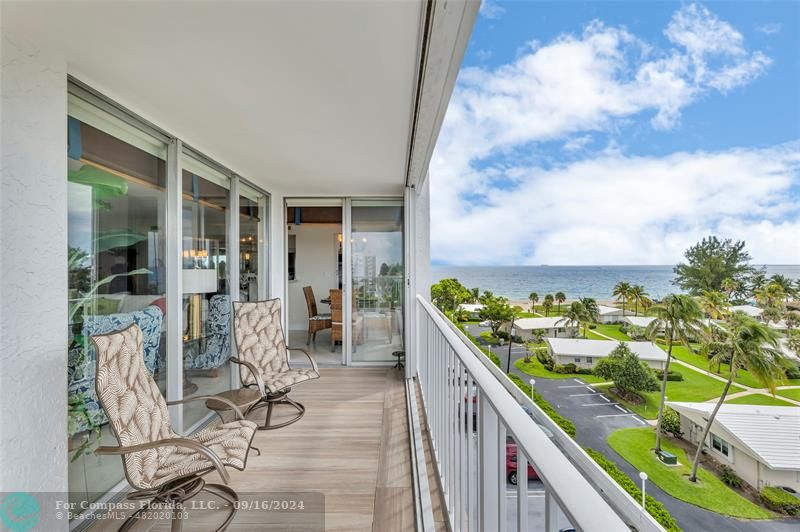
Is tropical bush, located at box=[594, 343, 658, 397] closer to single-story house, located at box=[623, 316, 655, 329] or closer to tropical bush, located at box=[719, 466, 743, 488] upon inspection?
single-story house, located at box=[623, 316, 655, 329]

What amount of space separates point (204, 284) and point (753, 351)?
3.32 m

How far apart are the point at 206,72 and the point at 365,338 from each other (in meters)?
3.71

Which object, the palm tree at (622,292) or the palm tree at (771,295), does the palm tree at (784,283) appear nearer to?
the palm tree at (771,295)

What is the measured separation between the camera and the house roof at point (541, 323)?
1656 millimetres

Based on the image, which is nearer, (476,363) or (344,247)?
(476,363)

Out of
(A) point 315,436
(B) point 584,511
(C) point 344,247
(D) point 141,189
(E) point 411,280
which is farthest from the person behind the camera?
(C) point 344,247

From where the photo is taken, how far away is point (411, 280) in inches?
164

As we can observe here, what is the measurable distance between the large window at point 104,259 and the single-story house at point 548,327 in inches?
95.7

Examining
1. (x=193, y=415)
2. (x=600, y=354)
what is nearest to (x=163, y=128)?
(x=193, y=415)

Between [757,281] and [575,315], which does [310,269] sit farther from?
[757,281]

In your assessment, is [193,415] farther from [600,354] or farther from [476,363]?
[600,354]

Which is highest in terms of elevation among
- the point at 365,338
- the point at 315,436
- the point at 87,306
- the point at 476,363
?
the point at 87,306

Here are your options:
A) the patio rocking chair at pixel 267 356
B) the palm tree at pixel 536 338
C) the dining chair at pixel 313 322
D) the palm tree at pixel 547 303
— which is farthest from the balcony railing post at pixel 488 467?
the dining chair at pixel 313 322

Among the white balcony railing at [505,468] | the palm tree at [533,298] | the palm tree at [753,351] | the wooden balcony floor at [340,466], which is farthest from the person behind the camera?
the palm tree at [533,298]
